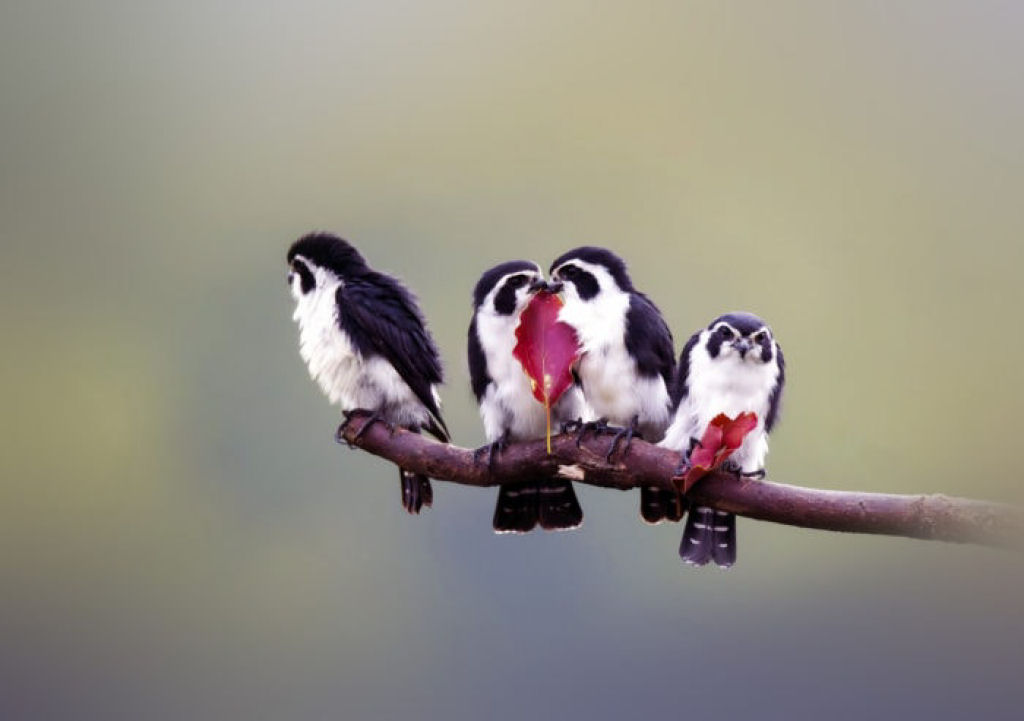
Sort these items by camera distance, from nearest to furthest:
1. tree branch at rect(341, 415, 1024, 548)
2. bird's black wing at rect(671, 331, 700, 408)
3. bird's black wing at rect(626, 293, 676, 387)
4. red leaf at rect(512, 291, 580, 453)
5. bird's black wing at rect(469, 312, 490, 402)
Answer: tree branch at rect(341, 415, 1024, 548) → red leaf at rect(512, 291, 580, 453) → bird's black wing at rect(671, 331, 700, 408) → bird's black wing at rect(626, 293, 676, 387) → bird's black wing at rect(469, 312, 490, 402)

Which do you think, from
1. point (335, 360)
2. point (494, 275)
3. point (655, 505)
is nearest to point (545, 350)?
point (655, 505)

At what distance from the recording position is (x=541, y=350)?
237cm

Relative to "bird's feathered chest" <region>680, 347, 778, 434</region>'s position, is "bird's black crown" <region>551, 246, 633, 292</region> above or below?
above

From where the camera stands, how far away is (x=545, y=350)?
7.75 feet

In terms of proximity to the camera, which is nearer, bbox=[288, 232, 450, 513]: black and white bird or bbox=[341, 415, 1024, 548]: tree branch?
bbox=[341, 415, 1024, 548]: tree branch

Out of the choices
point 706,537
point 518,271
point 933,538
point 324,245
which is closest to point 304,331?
point 324,245

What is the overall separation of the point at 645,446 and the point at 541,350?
26cm

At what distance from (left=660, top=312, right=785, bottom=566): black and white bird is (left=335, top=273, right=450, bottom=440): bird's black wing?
0.79m

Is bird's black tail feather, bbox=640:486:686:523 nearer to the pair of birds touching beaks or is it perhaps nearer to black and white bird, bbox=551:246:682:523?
the pair of birds touching beaks

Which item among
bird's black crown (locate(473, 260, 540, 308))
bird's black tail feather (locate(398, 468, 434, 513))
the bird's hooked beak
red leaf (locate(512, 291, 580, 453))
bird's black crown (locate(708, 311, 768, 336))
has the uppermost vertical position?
bird's black crown (locate(473, 260, 540, 308))

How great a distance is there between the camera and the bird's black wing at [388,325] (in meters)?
3.46

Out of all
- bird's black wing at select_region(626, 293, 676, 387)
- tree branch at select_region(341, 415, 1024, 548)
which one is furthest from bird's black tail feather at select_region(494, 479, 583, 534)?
bird's black wing at select_region(626, 293, 676, 387)

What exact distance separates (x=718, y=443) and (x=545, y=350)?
1.15 ft

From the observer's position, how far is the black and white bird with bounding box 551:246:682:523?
2918 millimetres
